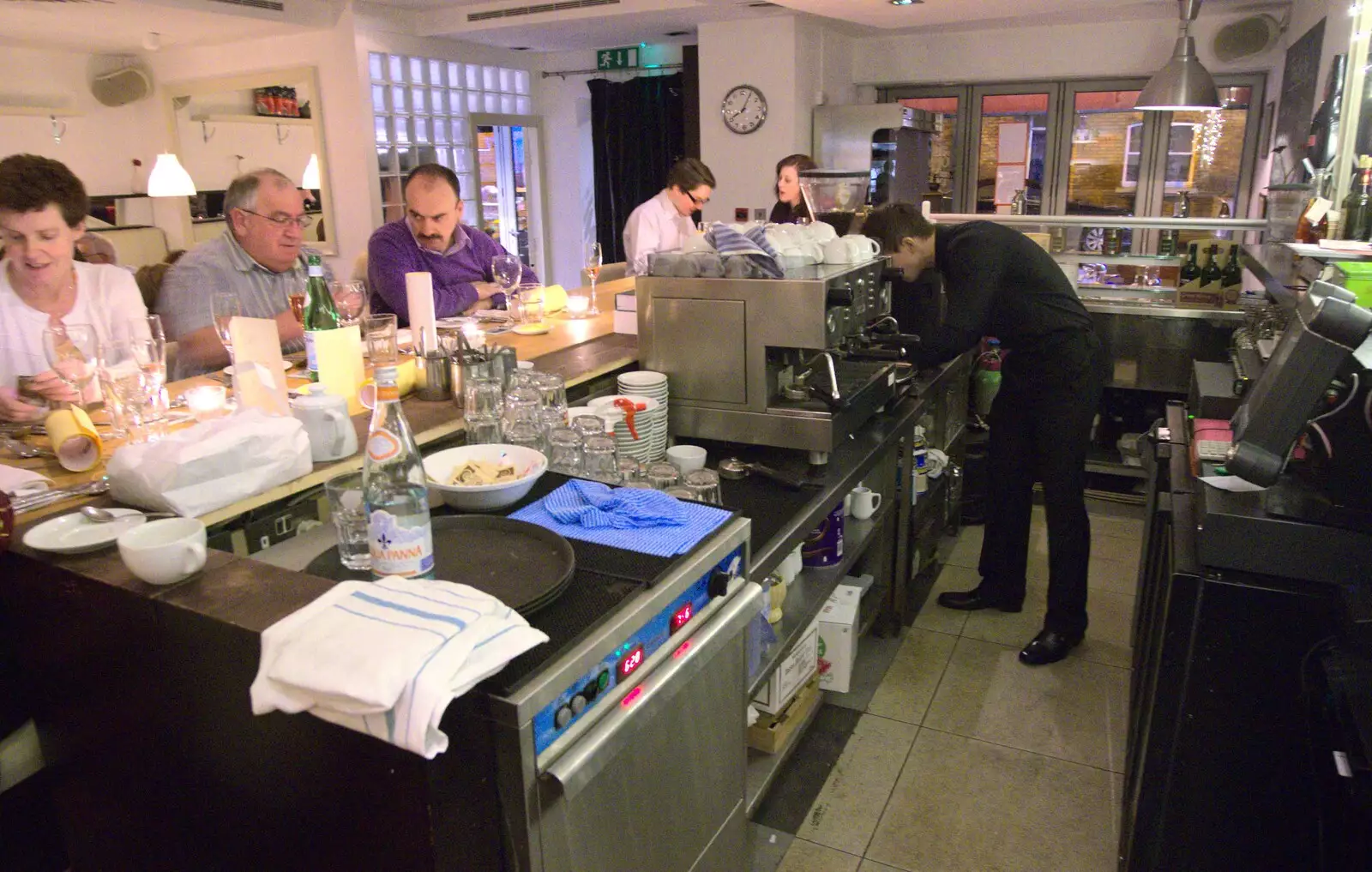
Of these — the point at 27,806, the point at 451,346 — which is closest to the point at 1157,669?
the point at 451,346

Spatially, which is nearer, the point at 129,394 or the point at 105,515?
the point at 105,515

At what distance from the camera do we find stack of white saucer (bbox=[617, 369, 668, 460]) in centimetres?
241

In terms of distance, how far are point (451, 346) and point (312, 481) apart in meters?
0.68

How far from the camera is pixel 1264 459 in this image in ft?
5.42

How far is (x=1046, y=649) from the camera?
3.17 meters

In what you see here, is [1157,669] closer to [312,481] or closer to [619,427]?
[619,427]

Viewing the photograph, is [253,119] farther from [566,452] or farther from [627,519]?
[627,519]

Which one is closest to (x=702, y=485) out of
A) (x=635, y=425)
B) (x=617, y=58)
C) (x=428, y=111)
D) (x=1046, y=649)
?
(x=635, y=425)

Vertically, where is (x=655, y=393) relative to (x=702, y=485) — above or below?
above

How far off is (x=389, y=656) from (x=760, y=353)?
60.7 inches

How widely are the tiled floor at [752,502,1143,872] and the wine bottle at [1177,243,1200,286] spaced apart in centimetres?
155

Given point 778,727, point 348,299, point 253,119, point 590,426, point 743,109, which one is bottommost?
point 778,727

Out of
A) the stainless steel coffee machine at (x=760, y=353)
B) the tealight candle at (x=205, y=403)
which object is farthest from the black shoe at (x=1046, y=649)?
the tealight candle at (x=205, y=403)

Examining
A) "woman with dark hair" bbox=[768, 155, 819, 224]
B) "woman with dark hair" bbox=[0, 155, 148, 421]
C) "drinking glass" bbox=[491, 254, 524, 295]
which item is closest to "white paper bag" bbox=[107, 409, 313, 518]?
"woman with dark hair" bbox=[0, 155, 148, 421]
